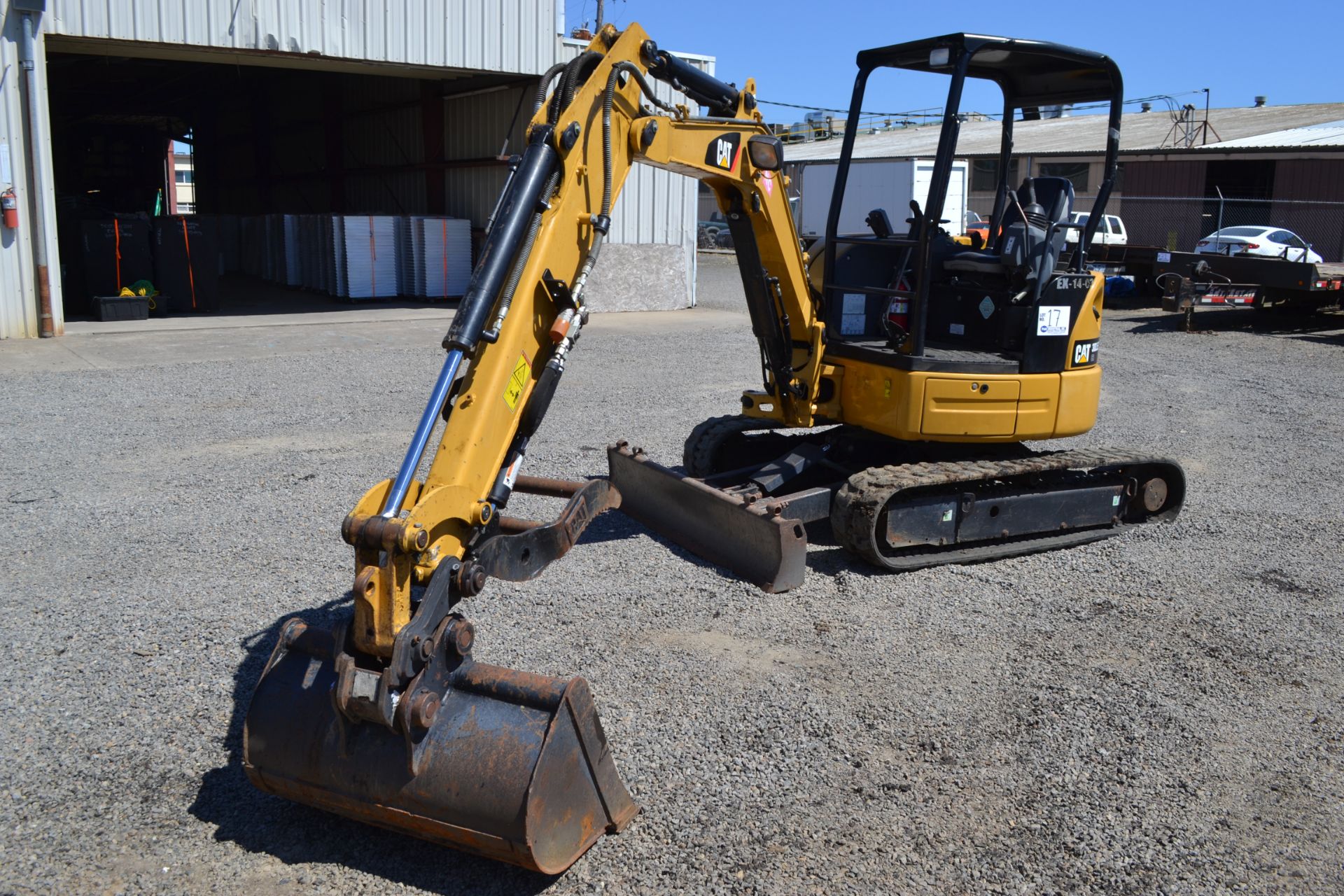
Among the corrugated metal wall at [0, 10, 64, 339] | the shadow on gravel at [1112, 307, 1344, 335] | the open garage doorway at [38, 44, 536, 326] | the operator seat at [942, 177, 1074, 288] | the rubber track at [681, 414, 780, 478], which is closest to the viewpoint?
the operator seat at [942, 177, 1074, 288]

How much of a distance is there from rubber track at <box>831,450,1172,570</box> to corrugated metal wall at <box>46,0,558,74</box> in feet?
42.9

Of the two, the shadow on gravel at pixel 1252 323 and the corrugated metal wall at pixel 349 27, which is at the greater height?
the corrugated metal wall at pixel 349 27

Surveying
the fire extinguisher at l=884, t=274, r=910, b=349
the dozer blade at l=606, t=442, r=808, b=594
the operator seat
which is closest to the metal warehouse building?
the dozer blade at l=606, t=442, r=808, b=594

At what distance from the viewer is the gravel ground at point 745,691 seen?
12.5 feet

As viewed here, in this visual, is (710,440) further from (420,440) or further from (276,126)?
Result: (276,126)

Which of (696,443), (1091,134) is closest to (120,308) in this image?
(696,443)

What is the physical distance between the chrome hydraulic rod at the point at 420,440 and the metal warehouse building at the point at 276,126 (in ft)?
7.80

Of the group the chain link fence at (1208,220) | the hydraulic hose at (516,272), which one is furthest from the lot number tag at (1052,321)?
the chain link fence at (1208,220)

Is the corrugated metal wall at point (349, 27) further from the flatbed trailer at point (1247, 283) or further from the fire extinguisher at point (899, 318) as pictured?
the fire extinguisher at point (899, 318)

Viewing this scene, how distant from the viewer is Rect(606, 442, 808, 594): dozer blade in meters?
6.07

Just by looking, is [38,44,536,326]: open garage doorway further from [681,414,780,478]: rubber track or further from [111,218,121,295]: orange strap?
[681,414,780,478]: rubber track

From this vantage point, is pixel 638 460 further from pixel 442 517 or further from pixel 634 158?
pixel 442 517

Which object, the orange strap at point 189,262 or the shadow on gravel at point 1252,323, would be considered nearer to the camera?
the orange strap at point 189,262

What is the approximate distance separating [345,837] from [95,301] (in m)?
15.7
